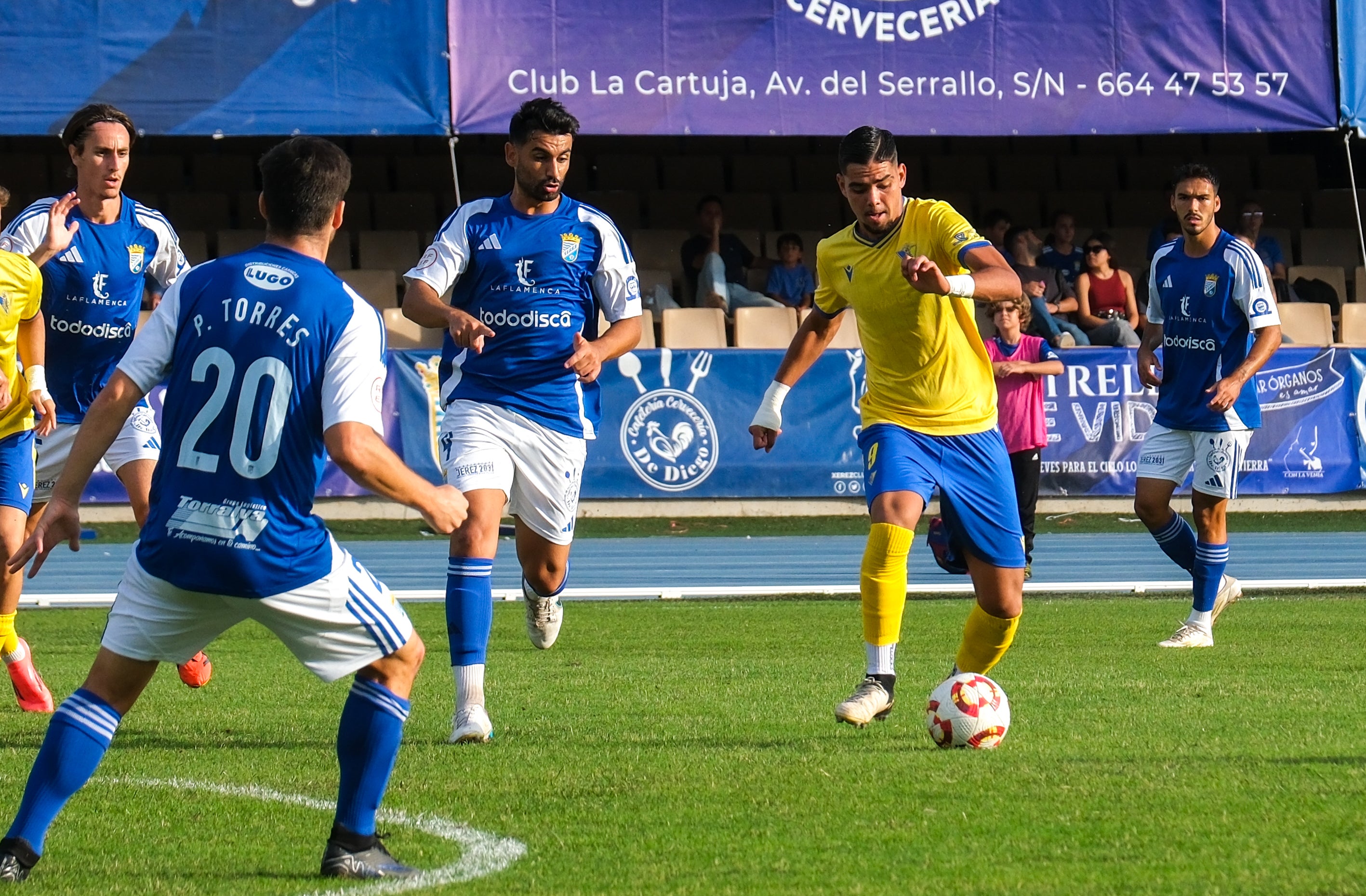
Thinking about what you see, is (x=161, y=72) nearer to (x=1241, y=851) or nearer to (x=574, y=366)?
(x=574, y=366)

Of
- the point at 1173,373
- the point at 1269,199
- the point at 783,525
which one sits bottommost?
the point at 783,525

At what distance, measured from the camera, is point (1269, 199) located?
20.7 m

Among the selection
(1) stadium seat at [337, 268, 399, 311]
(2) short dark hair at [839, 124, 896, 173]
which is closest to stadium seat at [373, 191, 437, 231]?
(1) stadium seat at [337, 268, 399, 311]

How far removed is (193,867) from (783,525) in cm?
1243

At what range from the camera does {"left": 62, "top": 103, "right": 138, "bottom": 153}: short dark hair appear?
22.2 feet

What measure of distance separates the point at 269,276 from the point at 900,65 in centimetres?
1301

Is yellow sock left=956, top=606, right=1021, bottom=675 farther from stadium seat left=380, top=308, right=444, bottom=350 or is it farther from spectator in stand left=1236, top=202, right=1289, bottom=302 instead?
spectator in stand left=1236, top=202, right=1289, bottom=302

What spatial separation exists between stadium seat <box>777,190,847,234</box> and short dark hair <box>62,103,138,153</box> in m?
13.7

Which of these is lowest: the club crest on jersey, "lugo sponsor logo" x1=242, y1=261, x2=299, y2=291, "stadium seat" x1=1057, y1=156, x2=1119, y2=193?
"lugo sponsor logo" x1=242, y1=261, x2=299, y2=291

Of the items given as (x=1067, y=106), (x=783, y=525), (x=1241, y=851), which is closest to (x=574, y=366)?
(x=1241, y=851)

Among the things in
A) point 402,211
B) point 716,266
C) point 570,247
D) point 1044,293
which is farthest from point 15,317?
point 402,211

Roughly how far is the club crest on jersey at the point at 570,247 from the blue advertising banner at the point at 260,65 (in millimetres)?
9195

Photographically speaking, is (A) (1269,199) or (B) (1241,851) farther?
(A) (1269,199)

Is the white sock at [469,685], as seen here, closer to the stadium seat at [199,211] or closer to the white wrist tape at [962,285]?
the white wrist tape at [962,285]
